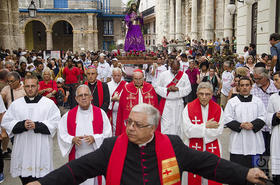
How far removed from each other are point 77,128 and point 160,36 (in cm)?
3827

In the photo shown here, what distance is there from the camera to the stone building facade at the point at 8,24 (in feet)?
42.9

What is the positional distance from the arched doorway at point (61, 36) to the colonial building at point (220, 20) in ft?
43.1

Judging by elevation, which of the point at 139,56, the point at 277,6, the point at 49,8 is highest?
the point at 49,8

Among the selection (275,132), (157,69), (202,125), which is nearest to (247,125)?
(275,132)

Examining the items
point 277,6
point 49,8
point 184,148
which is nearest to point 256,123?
point 184,148

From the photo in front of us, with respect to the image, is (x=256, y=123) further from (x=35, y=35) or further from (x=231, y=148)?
(x=35, y=35)

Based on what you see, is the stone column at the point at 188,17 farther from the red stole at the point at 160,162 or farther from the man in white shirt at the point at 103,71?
the red stole at the point at 160,162

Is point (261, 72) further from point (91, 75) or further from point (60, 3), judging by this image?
point (60, 3)

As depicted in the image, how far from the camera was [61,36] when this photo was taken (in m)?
45.7

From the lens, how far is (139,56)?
1063cm

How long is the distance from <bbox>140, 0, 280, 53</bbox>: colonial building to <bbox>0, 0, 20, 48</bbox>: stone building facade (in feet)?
32.2

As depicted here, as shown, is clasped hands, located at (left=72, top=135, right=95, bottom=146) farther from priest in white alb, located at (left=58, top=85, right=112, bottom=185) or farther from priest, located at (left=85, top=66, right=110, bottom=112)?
priest, located at (left=85, top=66, right=110, bottom=112)

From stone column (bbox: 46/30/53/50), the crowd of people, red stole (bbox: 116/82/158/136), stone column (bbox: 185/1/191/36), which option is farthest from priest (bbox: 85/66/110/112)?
stone column (bbox: 46/30/53/50)

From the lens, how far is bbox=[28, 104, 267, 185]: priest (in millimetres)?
2807
